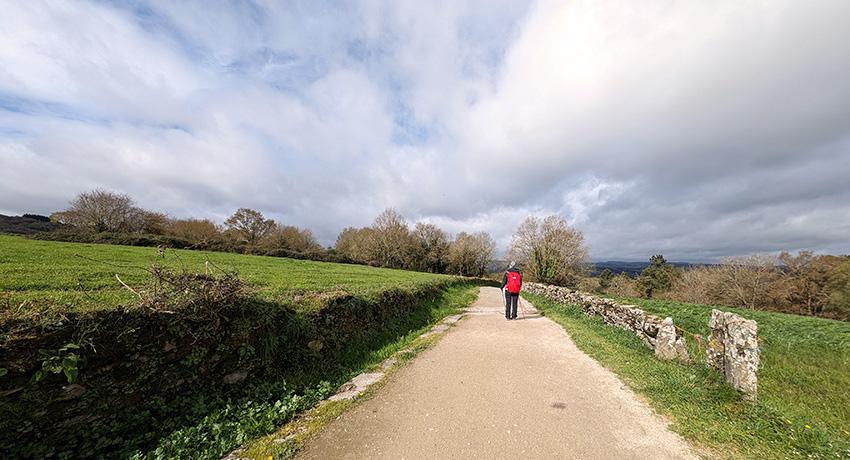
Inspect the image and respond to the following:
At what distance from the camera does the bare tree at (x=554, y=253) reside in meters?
35.6

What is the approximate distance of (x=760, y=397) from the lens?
528cm

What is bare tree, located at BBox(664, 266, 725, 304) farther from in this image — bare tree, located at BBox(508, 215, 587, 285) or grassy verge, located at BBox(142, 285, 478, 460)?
grassy verge, located at BBox(142, 285, 478, 460)

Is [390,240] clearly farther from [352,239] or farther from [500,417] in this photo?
[500,417]

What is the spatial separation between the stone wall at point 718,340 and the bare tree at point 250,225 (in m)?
46.4

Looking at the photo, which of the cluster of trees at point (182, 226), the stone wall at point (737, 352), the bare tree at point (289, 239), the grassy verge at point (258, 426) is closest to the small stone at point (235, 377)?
the grassy verge at point (258, 426)

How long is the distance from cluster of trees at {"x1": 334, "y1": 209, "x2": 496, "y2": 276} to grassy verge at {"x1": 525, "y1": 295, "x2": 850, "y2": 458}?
136ft

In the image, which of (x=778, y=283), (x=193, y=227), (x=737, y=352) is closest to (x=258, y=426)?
(x=737, y=352)

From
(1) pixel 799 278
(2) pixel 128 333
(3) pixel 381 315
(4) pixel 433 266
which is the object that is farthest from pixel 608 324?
(4) pixel 433 266

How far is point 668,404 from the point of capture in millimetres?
4547

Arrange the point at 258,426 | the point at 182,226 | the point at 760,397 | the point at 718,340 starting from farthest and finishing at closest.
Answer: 1. the point at 182,226
2. the point at 718,340
3. the point at 760,397
4. the point at 258,426

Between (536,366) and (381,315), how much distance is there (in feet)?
15.1

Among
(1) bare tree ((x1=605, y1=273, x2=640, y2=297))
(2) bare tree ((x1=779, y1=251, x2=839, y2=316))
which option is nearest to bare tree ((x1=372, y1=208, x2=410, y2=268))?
(1) bare tree ((x1=605, y1=273, x2=640, y2=297))

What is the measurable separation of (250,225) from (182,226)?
877 centimetres

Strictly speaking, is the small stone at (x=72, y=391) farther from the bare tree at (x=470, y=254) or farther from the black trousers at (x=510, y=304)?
the bare tree at (x=470, y=254)
